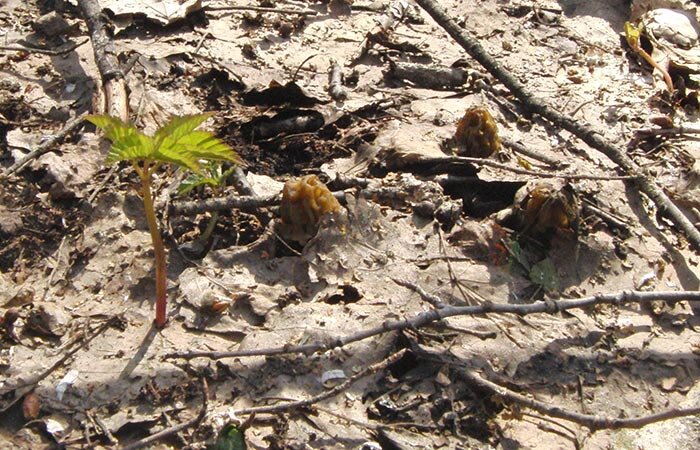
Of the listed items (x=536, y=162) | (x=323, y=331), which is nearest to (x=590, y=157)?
(x=536, y=162)

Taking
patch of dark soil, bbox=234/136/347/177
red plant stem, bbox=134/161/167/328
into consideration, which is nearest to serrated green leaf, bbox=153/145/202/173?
red plant stem, bbox=134/161/167/328

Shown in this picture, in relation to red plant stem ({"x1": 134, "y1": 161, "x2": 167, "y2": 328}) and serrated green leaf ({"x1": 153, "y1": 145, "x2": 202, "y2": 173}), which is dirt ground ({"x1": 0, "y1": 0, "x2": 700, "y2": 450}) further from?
serrated green leaf ({"x1": 153, "y1": 145, "x2": 202, "y2": 173})

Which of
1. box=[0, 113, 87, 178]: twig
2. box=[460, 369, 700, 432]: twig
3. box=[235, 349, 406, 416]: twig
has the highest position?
box=[0, 113, 87, 178]: twig

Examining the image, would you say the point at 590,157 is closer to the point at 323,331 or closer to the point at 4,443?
the point at 323,331

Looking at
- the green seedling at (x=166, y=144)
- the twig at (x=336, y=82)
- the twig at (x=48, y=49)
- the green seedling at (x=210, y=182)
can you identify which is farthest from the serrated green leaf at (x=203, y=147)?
the twig at (x=48, y=49)

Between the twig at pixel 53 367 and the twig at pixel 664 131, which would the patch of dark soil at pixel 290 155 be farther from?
the twig at pixel 664 131
